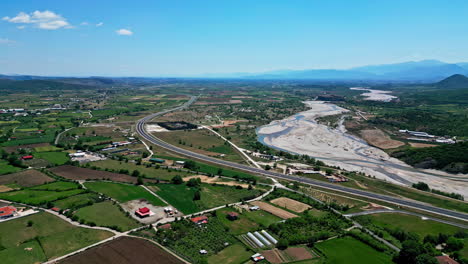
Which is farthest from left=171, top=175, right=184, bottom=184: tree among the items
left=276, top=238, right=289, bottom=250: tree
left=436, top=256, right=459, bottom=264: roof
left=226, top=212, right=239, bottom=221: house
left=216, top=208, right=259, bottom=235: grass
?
left=436, top=256, right=459, bottom=264: roof

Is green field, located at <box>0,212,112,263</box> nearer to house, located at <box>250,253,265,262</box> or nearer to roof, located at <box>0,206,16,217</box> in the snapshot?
roof, located at <box>0,206,16,217</box>

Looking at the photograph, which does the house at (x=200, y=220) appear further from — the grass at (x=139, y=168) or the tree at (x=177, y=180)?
the grass at (x=139, y=168)

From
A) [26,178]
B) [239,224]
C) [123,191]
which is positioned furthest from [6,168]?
[239,224]

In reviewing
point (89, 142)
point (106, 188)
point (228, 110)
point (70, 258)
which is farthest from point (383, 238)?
point (228, 110)

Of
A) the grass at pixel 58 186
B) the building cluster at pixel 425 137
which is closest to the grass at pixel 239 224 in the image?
the grass at pixel 58 186

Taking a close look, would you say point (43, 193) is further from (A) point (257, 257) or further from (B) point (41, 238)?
(A) point (257, 257)

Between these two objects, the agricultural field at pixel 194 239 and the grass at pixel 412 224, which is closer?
the agricultural field at pixel 194 239

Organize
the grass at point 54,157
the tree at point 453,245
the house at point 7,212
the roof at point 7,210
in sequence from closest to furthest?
the tree at point 453,245 < the house at point 7,212 < the roof at point 7,210 < the grass at point 54,157

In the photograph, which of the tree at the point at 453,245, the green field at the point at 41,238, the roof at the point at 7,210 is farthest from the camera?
the roof at the point at 7,210
